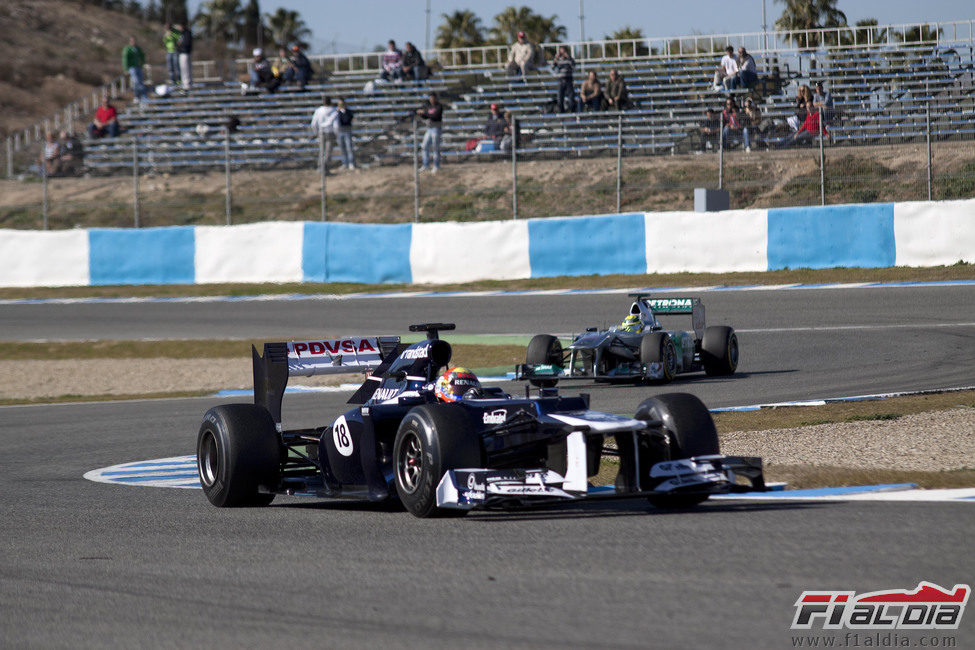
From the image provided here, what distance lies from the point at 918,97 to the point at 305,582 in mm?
27086

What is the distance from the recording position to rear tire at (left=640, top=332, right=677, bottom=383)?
→ 47.9 feet

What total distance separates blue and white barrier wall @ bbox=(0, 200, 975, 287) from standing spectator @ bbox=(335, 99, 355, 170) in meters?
4.26

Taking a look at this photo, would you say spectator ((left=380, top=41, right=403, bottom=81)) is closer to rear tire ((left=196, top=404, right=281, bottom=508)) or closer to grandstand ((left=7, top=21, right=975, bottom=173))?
grandstand ((left=7, top=21, right=975, bottom=173))

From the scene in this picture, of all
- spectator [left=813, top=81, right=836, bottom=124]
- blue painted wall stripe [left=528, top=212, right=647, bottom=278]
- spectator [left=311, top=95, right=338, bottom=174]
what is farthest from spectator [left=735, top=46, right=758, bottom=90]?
spectator [left=311, top=95, right=338, bottom=174]

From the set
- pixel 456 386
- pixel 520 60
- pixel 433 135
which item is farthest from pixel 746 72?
pixel 456 386

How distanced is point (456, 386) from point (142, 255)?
21.7m

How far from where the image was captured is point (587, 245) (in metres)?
25.1

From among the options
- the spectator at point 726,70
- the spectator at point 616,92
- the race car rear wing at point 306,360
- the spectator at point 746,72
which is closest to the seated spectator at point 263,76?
the spectator at point 616,92

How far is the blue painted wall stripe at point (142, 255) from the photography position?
27.8m

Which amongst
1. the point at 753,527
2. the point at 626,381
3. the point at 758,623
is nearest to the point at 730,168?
the point at 626,381

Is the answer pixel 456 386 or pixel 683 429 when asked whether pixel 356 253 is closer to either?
pixel 456 386

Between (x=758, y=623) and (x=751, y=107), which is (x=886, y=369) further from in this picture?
(x=751, y=107)

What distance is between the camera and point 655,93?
33000mm

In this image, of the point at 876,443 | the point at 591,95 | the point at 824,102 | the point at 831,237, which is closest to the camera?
the point at 876,443
